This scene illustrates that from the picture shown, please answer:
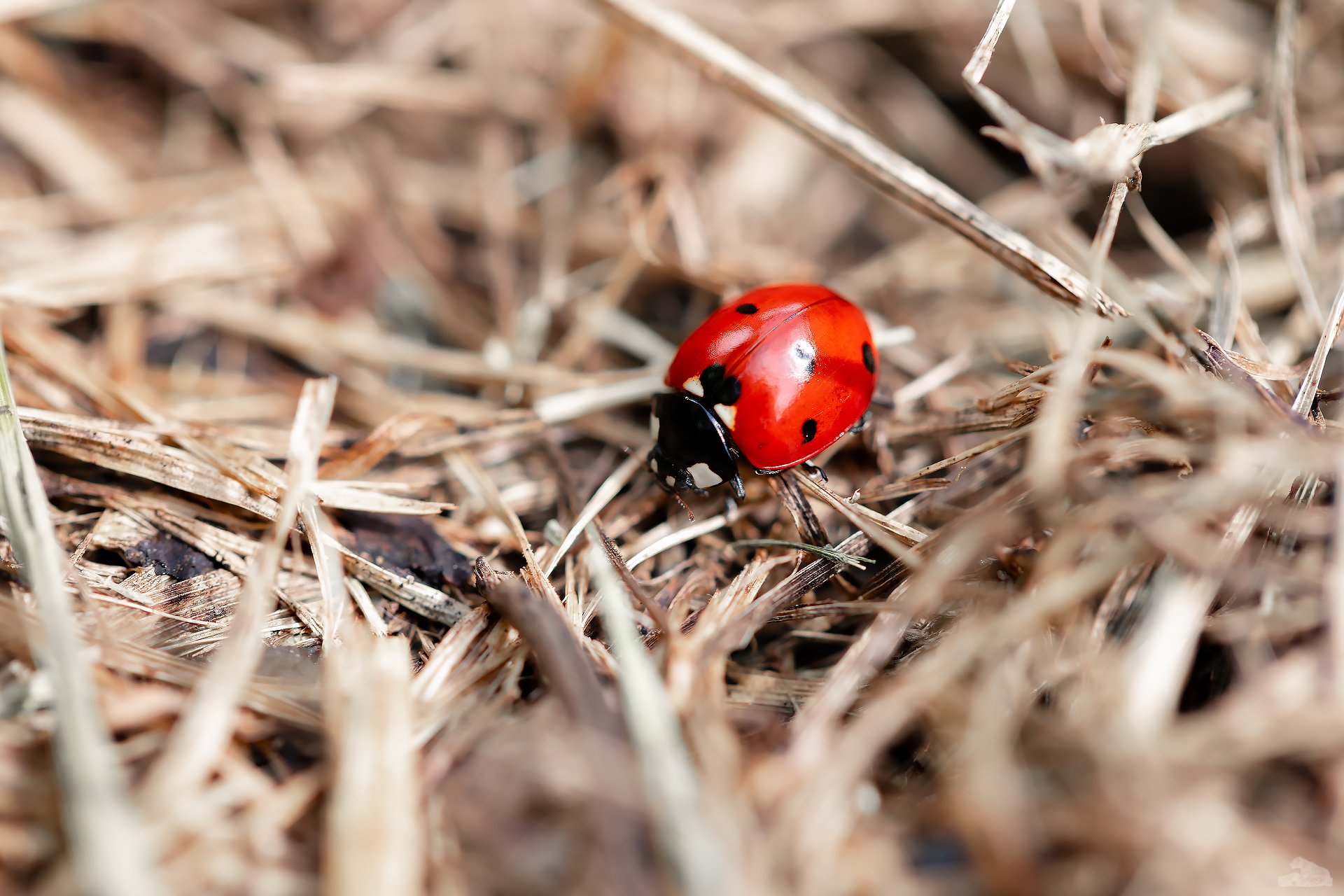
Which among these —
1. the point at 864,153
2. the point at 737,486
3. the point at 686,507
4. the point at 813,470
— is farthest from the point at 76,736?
the point at 864,153

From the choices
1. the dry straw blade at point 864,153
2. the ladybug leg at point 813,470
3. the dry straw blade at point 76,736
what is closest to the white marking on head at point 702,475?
the ladybug leg at point 813,470

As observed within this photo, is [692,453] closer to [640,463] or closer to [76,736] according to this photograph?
[640,463]

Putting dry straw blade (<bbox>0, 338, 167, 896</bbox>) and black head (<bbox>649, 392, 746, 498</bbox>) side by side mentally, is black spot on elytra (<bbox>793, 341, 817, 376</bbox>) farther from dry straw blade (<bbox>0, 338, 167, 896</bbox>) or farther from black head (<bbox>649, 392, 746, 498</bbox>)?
dry straw blade (<bbox>0, 338, 167, 896</bbox>)

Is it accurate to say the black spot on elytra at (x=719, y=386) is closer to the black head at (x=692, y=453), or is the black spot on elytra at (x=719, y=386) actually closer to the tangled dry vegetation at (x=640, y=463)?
the black head at (x=692, y=453)

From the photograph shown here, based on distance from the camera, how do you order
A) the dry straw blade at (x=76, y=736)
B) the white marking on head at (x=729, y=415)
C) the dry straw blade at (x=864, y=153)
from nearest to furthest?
1. the dry straw blade at (x=76, y=736)
2. the dry straw blade at (x=864, y=153)
3. the white marking on head at (x=729, y=415)

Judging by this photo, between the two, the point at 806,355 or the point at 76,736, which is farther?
the point at 806,355

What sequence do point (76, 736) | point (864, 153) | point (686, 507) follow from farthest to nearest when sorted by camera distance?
point (864, 153) → point (686, 507) → point (76, 736)

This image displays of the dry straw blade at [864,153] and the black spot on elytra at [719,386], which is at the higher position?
the dry straw blade at [864,153]

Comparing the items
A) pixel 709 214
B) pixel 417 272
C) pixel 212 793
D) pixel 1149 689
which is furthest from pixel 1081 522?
pixel 417 272
